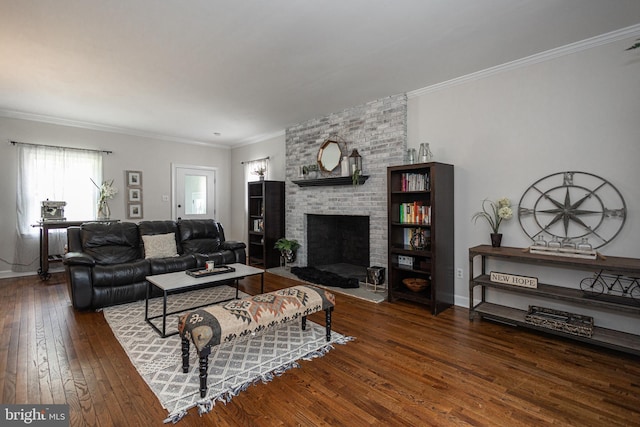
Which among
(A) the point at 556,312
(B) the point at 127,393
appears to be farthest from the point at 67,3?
(A) the point at 556,312

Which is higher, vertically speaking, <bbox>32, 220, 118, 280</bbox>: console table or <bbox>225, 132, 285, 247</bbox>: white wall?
<bbox>225, 132, 285, 247</bbox>: white wall

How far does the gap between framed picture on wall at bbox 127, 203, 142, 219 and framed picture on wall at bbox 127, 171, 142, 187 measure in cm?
40

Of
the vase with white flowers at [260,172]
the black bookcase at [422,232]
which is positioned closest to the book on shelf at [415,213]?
the black bookcase at [422,232]

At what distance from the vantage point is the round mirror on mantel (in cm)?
480

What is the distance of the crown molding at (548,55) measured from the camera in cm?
259

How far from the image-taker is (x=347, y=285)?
14.2 feet

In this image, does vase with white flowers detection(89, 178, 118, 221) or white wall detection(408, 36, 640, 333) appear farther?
vase with white flowers detection(89, 178, 118, 221)

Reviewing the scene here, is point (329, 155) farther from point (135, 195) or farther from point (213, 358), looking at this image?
point (135, 195)

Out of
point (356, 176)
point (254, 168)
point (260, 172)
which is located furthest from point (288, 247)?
point (254, 168)

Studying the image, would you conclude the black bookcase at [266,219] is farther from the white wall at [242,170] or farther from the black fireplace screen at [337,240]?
the black fireplace screen at [337,240]

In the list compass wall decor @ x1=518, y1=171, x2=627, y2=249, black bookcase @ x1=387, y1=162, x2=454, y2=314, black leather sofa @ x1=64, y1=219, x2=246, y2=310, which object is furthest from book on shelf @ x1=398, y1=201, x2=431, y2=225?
black leather sofa @ x1=64, y1=219, x2=246, y2=310

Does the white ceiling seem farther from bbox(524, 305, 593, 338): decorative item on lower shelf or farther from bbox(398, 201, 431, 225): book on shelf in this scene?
bbox(524, 305, 593, 338): decorative item on lower shelf

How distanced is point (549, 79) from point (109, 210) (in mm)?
6910

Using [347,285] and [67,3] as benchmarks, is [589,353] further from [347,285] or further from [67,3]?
[67,3]
